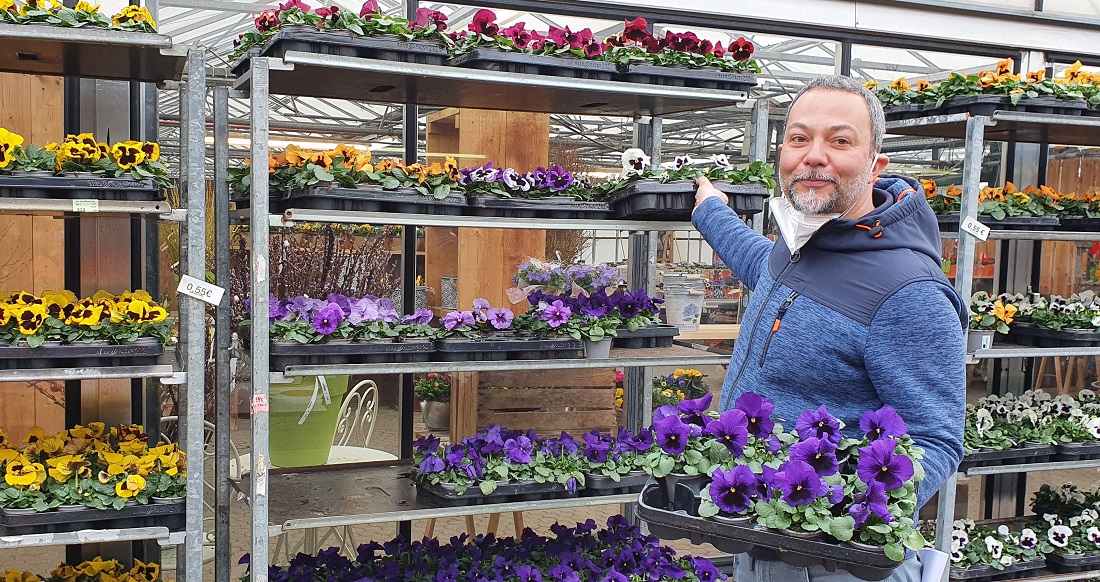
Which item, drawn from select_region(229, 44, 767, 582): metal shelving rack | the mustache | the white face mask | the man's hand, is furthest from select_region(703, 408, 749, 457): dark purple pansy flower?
select_region(229, 44, 767, 582): metal shelving rack

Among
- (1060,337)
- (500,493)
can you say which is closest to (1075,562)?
(1060,337)

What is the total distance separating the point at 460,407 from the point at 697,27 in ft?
6.52

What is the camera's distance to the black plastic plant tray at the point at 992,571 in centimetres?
390

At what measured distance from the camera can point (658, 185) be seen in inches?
119

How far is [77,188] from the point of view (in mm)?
2562

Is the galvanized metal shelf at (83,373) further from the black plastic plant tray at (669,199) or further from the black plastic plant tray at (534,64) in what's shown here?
the black plastic plant tray at (669,199)

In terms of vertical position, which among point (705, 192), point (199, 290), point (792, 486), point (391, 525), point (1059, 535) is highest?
point (705, 192)

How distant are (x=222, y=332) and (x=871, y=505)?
1.97 meters

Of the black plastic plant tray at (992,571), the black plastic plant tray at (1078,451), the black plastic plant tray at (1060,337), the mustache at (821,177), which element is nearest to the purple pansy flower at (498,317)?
the mustache at (821,177)

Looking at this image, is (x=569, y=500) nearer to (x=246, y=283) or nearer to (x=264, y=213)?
(x=264, y=213)

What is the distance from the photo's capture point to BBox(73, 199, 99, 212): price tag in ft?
8.25

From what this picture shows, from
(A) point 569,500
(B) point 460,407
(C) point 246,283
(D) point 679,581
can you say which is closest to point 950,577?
(D) point 679,581

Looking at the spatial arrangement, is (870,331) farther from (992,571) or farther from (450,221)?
(992,571)

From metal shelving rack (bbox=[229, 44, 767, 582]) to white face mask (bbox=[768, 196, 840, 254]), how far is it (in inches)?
43.6
